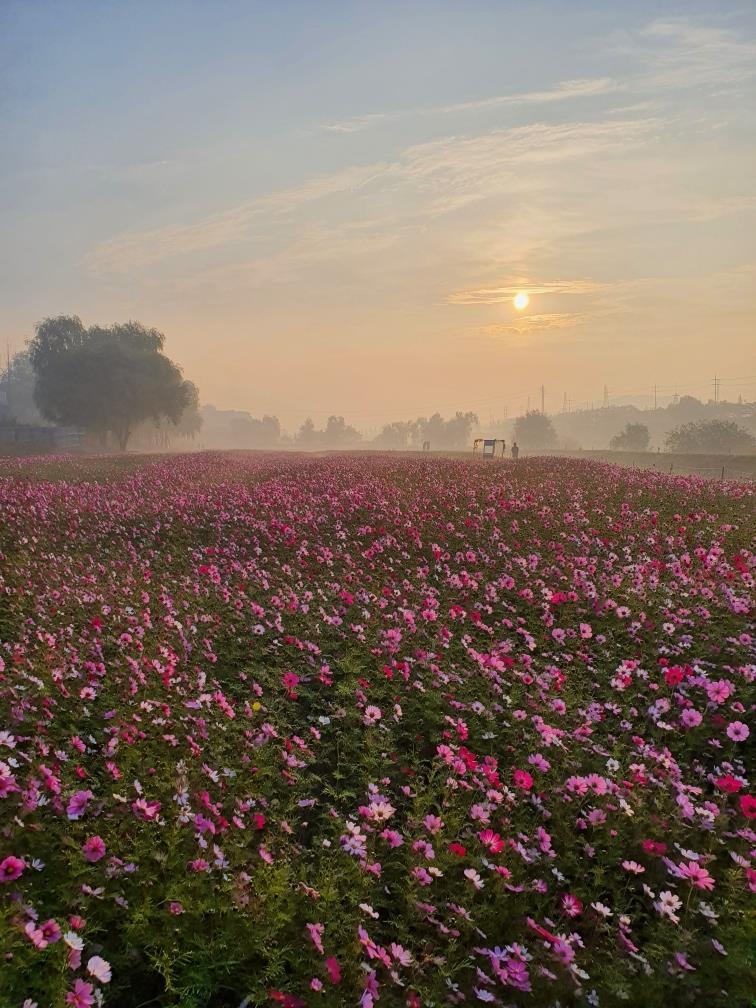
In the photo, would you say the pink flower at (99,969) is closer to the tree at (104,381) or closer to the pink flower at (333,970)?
the pink flower at (333,970)

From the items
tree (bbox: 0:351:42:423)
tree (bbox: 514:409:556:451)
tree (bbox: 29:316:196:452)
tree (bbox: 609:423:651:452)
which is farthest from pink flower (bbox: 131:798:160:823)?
tree (bbox: 514:409:556:451)

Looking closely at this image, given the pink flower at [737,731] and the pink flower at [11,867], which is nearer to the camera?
the pink flower at [11,867]

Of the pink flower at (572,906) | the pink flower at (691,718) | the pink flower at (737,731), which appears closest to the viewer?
the pink flower at (572,906)

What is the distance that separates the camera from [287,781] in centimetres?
484

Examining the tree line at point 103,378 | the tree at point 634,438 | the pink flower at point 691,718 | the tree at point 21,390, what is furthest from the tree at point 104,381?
the tree at point 634,438

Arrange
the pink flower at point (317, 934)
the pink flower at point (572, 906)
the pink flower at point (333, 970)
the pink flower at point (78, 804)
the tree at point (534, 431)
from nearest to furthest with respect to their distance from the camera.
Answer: the pink flower at point (333, 970) → the pink flower at point (317, 934) → the pink flower at point (78, 804) → the pink flower at point (572, 906) → the tree at point (534, 431)

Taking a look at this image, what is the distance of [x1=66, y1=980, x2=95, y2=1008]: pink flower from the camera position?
2.45 m

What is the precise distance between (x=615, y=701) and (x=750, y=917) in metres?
2.71

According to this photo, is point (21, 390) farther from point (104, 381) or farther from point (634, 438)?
point (634, 438)

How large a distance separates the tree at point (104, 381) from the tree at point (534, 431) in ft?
300

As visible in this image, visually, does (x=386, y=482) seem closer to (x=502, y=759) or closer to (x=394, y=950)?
(x=502, y=759)

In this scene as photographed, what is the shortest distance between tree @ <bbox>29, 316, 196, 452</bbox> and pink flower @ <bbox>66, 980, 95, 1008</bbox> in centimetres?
6156

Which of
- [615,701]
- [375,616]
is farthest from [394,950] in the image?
[375,616]

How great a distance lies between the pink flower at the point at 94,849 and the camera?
3.27 metres
